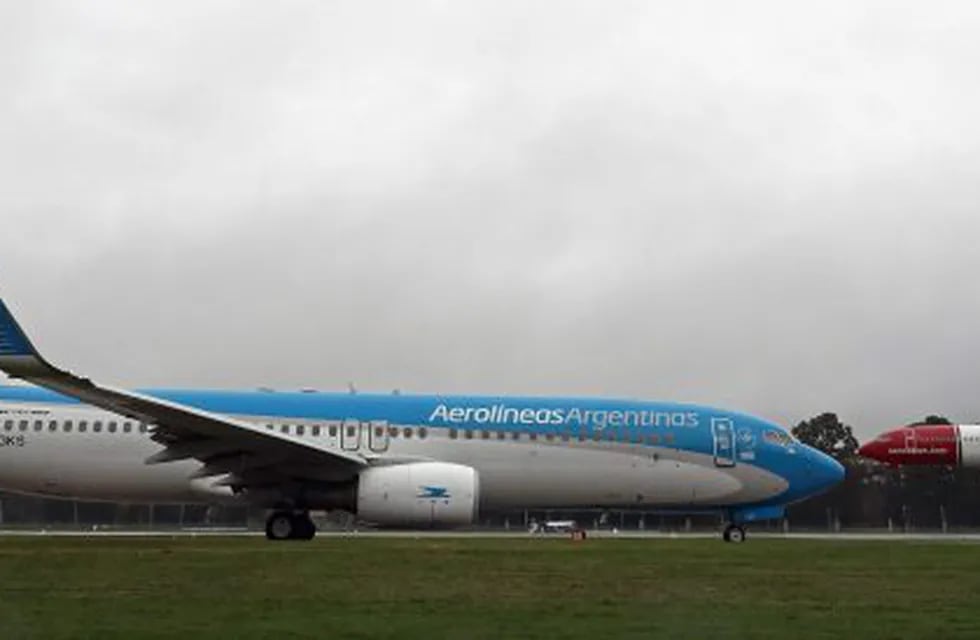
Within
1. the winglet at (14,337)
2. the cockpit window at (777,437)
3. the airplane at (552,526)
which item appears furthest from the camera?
the airplane at (552,526)

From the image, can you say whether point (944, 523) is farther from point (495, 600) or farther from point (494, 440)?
point (495, 600)

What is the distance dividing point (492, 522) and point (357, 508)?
105 feet

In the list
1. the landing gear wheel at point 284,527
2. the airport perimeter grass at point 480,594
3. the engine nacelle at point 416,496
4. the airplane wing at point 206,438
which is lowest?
the airport perimeter grass at point 480,594

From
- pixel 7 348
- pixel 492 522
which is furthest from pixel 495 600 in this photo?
pixel 492 522

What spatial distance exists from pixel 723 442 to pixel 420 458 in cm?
656

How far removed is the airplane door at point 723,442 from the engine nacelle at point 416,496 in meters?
6.12

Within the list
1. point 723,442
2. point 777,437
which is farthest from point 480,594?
point 777,437

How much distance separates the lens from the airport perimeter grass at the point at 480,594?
10.7 m

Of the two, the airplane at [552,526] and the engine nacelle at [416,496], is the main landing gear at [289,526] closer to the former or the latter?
the engine nacelle at [416,496]

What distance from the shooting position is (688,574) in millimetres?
17062

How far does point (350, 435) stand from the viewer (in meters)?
28.7

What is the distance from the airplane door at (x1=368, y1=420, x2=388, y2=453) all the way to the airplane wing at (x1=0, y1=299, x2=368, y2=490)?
492 millimetres

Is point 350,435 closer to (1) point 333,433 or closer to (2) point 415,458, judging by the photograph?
(1) point 333,433

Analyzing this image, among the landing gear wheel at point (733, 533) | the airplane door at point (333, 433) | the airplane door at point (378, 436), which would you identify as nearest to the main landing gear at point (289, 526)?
the airplane door at point (333, 433)
